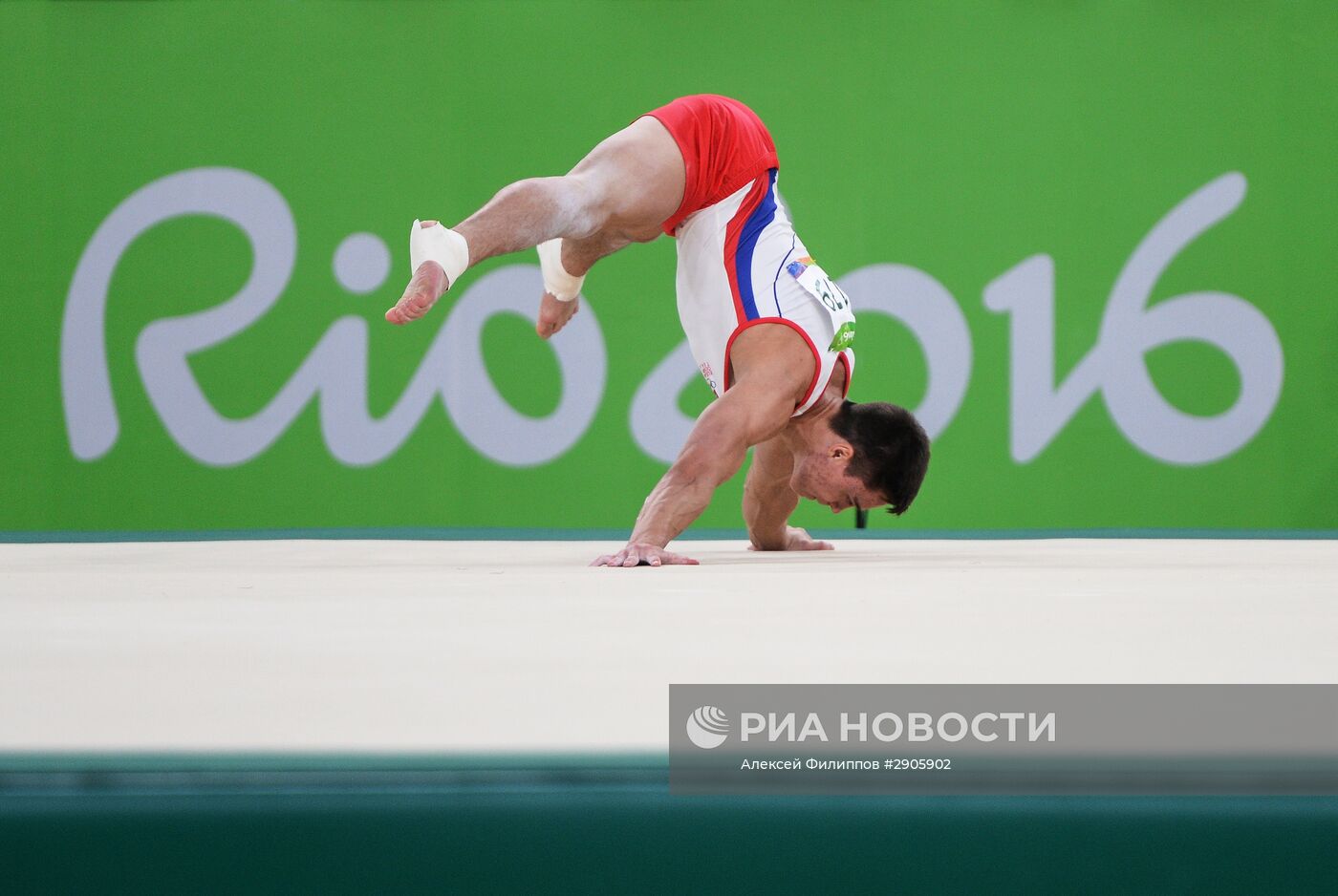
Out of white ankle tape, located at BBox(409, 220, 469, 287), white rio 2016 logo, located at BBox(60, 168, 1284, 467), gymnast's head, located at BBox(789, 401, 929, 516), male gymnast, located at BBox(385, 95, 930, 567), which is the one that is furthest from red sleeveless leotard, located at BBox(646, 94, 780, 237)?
white rio 2016 logo, located at BBox(60, 168, 1284, 467)

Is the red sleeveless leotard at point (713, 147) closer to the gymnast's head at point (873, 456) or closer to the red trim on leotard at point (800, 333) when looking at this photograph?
the red trim on leotard at point (800, 333)

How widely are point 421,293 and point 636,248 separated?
2.80 meters

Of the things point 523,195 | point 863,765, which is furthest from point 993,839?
point 523,195

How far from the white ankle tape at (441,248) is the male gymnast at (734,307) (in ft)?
0.82

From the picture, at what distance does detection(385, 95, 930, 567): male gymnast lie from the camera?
2.22 m

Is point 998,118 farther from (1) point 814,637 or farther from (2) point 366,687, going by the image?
(2) point 366,687

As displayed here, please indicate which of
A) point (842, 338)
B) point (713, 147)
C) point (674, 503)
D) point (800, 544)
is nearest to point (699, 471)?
point (674, 503)

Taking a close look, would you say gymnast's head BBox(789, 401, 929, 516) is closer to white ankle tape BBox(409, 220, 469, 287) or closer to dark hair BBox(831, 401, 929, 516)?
dark hair BBox(831, 401, 929, 516)

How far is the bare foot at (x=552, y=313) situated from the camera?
288 centimetres

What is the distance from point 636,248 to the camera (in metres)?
4.54

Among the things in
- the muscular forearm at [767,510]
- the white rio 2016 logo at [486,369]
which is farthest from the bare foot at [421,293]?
the white rio 2016 logo at [486,369]

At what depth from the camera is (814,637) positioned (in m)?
1.04

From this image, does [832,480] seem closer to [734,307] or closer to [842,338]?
[842,338]

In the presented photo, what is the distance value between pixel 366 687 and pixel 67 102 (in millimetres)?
4475
